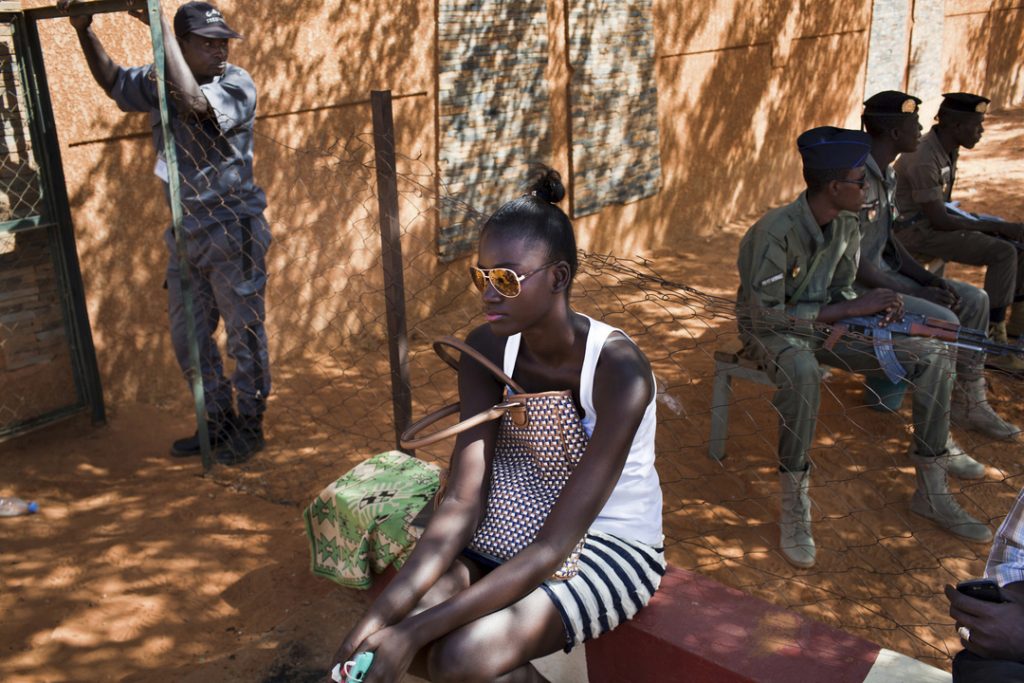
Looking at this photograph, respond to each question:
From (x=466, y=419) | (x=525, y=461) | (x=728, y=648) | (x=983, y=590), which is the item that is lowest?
(x=728, y=648)

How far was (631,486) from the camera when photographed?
263cm

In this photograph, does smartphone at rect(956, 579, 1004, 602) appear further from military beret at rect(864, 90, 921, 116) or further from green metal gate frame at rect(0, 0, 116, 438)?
green metal gate frame at rect(0, 0, 116, 438)

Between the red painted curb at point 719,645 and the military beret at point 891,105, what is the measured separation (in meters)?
3.38

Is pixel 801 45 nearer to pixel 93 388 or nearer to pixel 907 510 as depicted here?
pixel 907 510

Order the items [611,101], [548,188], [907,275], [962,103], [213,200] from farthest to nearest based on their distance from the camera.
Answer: [611,101] → [962,103] → [907,275] → [213,200] → [548,188]

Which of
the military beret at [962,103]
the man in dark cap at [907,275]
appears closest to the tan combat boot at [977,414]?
the man in dark cap at [907,275]

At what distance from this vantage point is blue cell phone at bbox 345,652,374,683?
219cm

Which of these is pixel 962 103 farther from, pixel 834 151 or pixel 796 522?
pixel 796 522

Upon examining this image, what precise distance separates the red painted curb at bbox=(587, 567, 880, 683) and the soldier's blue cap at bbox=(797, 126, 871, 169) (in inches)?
84.7

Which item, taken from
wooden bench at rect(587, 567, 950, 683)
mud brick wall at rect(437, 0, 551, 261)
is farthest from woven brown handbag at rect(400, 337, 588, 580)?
mud brick wall at rect(437, 0, 551, 261)

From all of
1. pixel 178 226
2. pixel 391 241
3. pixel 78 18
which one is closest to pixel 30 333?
pixel 178 226

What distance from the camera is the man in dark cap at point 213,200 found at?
13.5 ft

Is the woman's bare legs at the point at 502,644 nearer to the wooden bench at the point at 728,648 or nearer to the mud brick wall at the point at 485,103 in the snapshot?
the wooden bench at the point at 728,648

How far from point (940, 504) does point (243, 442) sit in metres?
3.12
